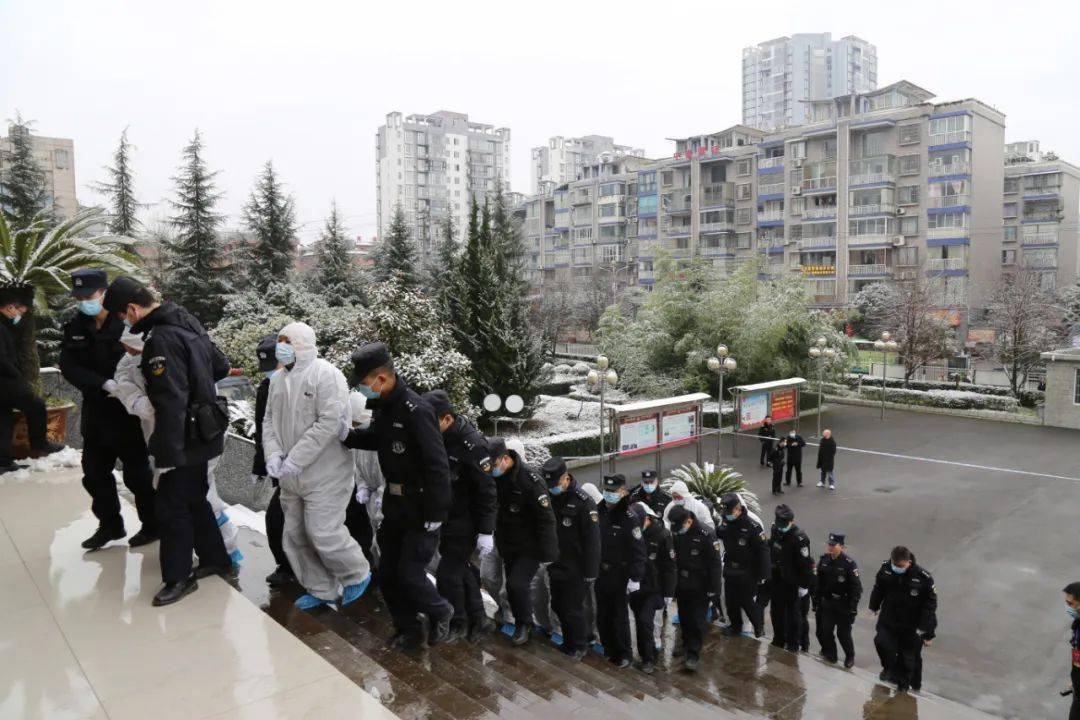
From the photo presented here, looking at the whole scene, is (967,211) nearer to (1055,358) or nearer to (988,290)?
(988,290)

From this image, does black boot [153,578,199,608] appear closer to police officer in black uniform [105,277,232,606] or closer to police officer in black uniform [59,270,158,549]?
police officer in black uniform [105,277,232,606]

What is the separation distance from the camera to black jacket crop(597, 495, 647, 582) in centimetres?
679

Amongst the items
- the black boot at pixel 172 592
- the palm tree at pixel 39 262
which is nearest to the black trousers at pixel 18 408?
the palm tree at pixel 39 262

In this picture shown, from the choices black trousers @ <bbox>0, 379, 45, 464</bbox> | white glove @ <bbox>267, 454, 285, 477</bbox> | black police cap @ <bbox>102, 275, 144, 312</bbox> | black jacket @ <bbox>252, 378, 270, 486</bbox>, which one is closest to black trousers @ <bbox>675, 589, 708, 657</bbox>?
black jacket @ <bbox>252, 378, 270, 486</bbox>

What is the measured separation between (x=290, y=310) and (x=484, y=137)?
89.1m

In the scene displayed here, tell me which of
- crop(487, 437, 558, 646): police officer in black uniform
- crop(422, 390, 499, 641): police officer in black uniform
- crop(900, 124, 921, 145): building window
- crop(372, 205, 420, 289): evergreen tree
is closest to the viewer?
crop(422, 390, 499, 641): police officer in black uniform

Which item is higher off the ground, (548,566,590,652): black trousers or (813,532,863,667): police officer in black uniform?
(548,566,590,652): black trousers

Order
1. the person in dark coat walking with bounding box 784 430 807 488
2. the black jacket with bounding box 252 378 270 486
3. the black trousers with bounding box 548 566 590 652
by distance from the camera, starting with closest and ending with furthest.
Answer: the black jacket with bounding box 252 378 270 486 < the black trousers with bounding box 548 566 590 652 < the person in dark coat walking with bounding box 784 430 807 488

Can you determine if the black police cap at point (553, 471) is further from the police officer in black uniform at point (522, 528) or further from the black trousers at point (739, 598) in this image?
the black trousers at point (739, 598)

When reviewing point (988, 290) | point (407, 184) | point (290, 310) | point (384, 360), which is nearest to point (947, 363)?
point (988, 290)

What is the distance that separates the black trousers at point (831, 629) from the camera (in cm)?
836

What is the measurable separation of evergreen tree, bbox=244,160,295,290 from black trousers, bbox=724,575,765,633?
27.4 meters

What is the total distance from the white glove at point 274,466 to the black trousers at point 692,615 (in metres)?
4.14

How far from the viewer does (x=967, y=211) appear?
47219 millimetres
